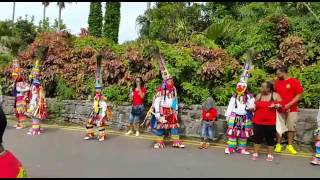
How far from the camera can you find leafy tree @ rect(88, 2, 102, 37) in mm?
24062

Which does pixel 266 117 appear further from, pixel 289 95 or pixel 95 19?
pixel 95 19

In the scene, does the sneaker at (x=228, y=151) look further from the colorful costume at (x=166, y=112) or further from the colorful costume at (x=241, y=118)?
the colorful costume at (x=166, y=112)

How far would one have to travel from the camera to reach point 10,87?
14977mm

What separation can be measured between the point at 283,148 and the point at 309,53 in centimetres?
340

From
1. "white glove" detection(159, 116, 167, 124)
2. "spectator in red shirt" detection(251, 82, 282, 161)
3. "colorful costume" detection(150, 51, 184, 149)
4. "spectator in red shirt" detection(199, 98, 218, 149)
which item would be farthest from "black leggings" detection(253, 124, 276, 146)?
"white glove" detection(159, 116, 167, 124)

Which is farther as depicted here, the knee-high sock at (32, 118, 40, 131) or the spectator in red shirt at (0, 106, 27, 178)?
the knee-high sock at (32, 118, 40, 131)

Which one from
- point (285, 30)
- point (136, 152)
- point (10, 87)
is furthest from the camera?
point (10, 87)

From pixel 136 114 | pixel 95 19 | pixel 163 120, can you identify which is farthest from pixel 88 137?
pixel 95 19

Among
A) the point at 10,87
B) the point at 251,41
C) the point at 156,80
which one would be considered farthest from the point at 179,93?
the point at 10,87

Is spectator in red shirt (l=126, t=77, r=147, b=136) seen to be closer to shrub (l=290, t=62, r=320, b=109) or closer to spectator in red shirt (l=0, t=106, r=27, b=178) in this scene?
shrub (l=290, t=62, r=320, b=109)

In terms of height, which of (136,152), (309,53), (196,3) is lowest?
(136,152)

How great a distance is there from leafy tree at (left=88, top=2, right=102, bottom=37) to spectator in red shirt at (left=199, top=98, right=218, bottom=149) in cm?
1482

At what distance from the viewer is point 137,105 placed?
11445 millimetres

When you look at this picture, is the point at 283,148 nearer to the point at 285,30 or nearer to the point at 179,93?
the point at 179,93
